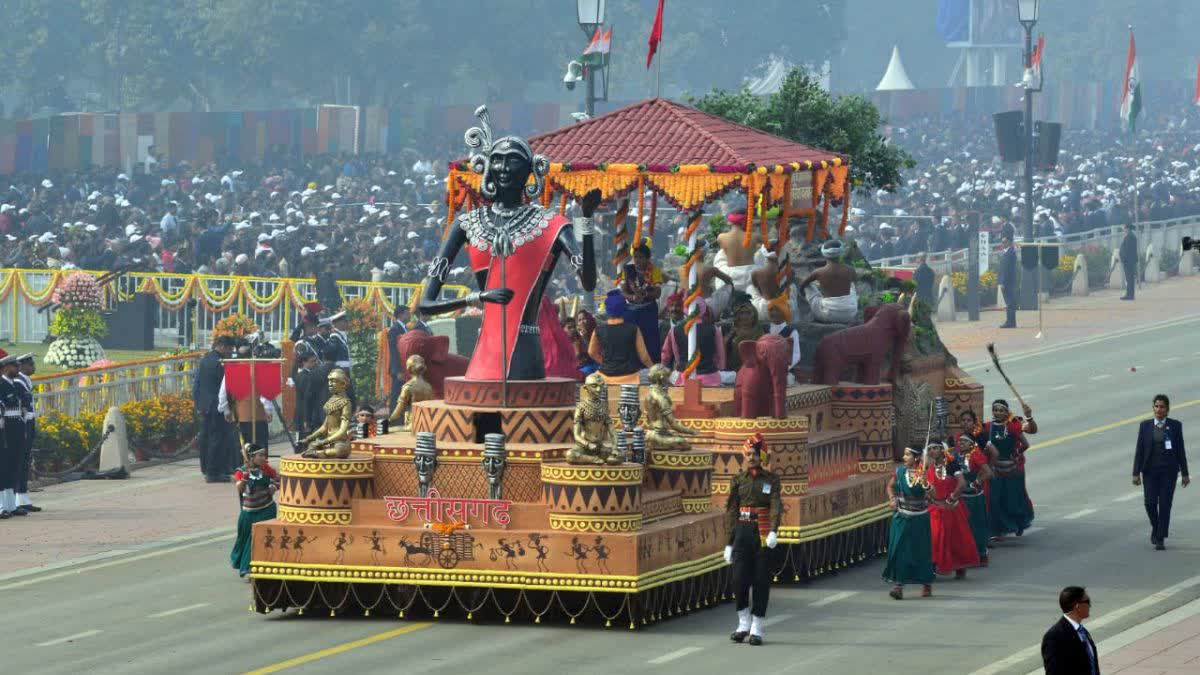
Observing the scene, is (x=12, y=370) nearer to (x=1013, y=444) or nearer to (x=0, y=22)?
(x=1013, y=444)

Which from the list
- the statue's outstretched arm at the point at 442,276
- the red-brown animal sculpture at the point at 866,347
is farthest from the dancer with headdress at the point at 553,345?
the red-brown animal sculpture at the point at 866,347

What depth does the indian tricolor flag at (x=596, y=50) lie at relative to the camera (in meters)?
39.8

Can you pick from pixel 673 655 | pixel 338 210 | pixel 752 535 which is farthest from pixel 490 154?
pixel 338 210

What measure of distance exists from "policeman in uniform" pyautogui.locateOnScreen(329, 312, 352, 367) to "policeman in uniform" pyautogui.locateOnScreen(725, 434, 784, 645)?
13.9 metres

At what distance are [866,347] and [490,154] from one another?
5.33m

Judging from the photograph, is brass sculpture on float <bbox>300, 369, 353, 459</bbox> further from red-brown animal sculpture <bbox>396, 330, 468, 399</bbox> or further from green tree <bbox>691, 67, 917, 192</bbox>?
green tree <bbox>691, 67, 917, 192</bbox>

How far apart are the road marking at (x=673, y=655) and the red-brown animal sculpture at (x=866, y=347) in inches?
252

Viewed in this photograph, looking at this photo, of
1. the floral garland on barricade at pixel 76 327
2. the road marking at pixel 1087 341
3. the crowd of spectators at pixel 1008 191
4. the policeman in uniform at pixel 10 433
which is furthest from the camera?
the crowd of spectators at pixel 1008 191

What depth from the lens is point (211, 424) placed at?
113 ft

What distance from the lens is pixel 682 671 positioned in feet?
71.8

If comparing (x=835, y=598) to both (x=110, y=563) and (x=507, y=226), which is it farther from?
(x=110, y=563)

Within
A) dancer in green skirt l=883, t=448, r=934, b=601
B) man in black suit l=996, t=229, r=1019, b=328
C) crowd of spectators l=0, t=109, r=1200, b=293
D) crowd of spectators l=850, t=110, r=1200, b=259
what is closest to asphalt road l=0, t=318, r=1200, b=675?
dancer in green skirt l=883, t=448, r=934, b=601

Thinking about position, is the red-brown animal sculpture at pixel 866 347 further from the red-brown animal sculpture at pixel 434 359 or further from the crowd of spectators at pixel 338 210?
the crowd of spectators at pixel 338 210

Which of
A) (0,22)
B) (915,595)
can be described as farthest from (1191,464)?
(0,22)
